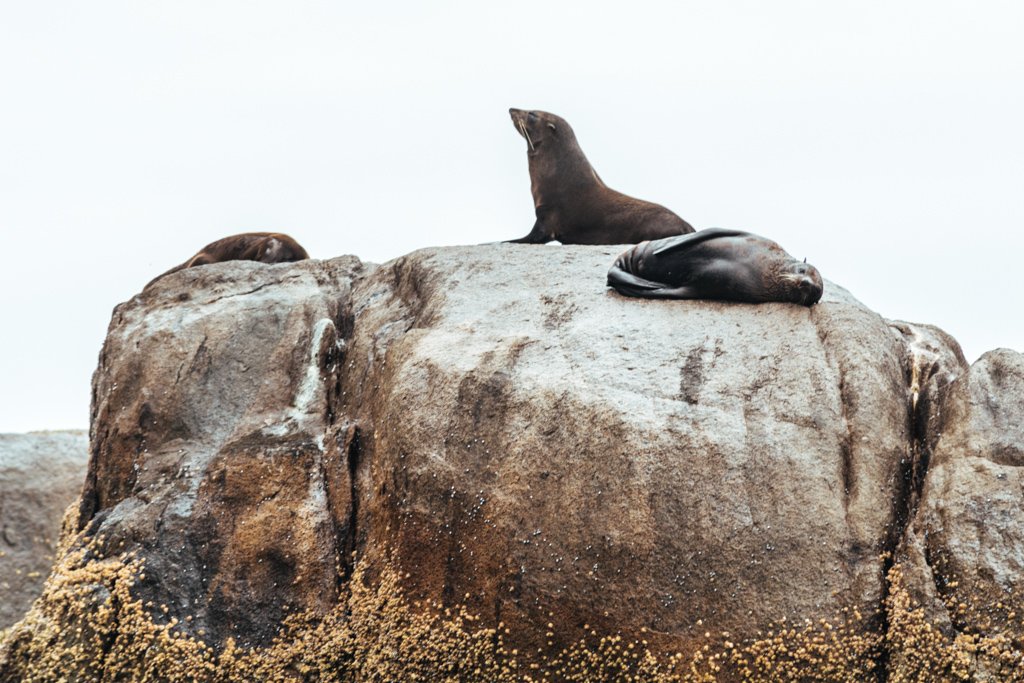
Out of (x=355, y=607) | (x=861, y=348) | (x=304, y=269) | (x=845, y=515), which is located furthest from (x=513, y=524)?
(x=304, y=269)

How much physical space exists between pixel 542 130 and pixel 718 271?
3263 millimetres

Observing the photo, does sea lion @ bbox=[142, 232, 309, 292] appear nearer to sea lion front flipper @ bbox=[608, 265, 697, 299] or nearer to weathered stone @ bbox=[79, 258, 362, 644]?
weathered stone @ bbox=[79, 258, 362, 644]

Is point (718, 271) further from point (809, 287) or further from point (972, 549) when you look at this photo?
point (972, 549)

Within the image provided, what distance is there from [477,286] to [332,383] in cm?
109

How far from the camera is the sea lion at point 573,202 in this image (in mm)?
8844

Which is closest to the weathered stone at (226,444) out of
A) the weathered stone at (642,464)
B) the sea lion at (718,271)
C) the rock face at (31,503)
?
the weathered stone at (642,464)

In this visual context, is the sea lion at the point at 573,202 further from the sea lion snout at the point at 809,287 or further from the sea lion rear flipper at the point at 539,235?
the sea lion snout at the point at 809,287

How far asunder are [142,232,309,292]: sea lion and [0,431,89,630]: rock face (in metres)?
2.42

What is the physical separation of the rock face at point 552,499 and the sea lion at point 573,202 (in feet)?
5.40

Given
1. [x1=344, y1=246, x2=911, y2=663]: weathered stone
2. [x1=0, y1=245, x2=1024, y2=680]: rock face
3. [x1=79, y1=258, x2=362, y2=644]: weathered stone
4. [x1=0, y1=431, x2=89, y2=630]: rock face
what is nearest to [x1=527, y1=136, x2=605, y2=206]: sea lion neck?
[x1=79, y1=258, x2=362, y2=644]: weathered stone

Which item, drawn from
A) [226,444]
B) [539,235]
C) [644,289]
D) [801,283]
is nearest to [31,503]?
[226,444]

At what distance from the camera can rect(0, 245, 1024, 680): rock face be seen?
5.47 metres

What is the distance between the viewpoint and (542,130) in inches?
377

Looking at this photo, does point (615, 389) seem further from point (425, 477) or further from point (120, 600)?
point (120, 600)
